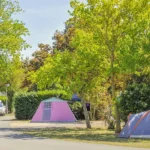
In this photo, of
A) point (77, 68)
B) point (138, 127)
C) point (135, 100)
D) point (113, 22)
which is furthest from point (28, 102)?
point (138, 127)

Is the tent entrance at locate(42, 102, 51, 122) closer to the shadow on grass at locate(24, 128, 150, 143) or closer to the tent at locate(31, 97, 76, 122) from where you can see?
the tent at locate(31, 97, 76, 122)

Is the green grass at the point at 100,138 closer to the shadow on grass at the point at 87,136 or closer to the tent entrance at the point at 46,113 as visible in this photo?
the shadow on grass at the point at 87,136

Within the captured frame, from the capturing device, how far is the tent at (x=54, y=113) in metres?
36.7

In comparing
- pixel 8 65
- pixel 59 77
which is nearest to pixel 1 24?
pixel 8 65

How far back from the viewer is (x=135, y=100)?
2333 cm

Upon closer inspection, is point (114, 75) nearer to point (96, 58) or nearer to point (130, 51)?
point (96, 58)

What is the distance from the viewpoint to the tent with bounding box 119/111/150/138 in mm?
19731

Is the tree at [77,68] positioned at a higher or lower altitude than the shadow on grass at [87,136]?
higher

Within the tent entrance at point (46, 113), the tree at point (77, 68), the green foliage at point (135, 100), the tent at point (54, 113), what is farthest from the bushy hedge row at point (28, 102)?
the green foliage at point (135, 100)

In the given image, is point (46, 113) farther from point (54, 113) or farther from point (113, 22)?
point (113, 22)

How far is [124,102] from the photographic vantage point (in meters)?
23.4

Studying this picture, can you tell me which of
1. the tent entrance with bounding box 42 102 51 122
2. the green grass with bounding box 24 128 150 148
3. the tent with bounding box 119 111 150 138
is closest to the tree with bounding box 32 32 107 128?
the green grass with bounding box 24 128 150 148

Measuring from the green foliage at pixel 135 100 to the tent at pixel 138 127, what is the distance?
2.52 meters

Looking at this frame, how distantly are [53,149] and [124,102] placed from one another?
32.5 feet
